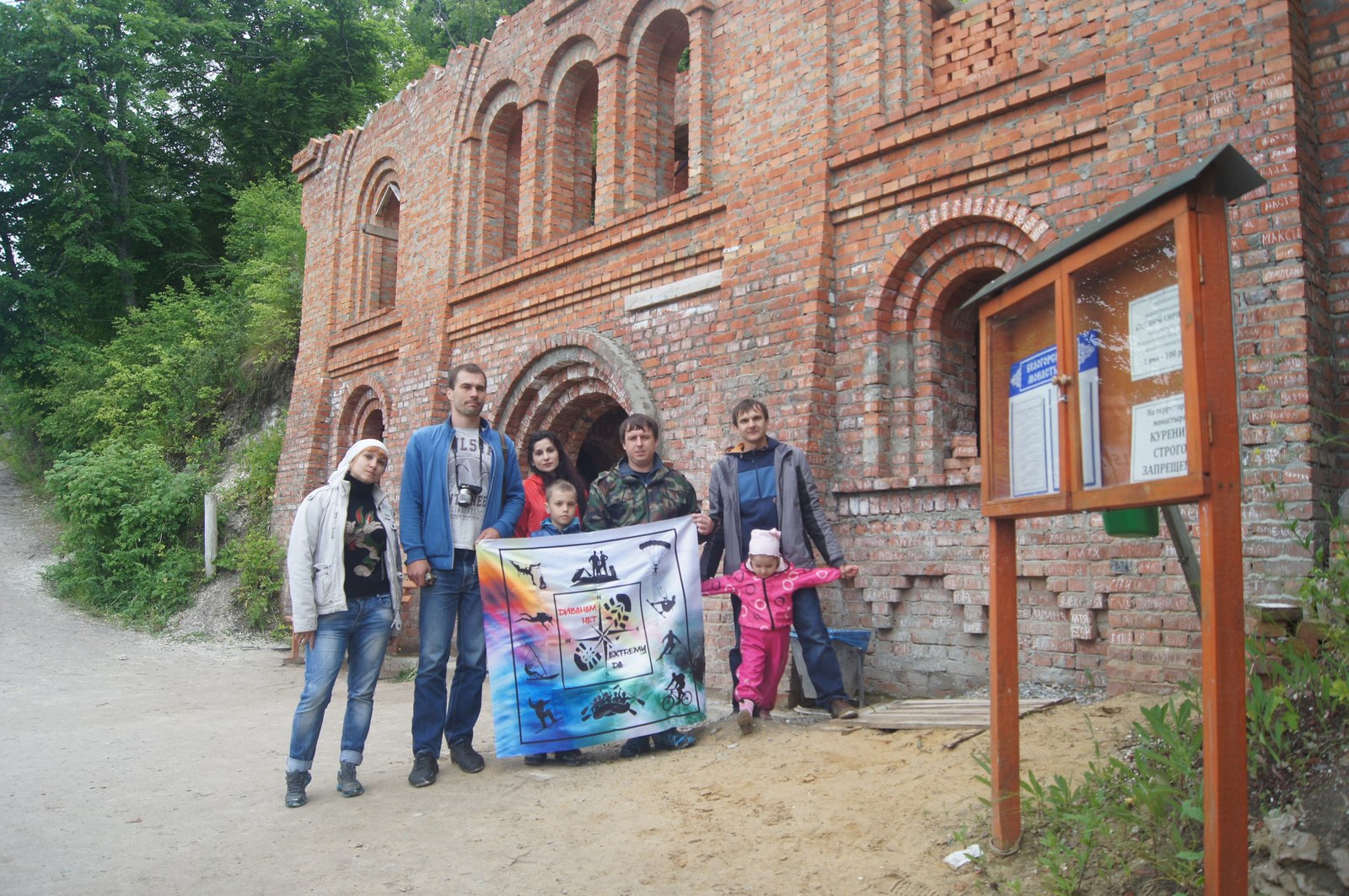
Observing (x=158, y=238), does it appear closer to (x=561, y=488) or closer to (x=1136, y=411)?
(x=561, y=488)

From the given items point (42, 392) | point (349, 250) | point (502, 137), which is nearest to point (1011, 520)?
point (502, 137)

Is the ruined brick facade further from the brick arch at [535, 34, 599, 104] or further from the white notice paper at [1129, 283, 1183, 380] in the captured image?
the white notice paper at [1129, 283, 1183, 380]

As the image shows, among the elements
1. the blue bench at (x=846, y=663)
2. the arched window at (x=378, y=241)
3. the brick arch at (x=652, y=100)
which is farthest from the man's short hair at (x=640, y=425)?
the arched window at (x=378, y=241)

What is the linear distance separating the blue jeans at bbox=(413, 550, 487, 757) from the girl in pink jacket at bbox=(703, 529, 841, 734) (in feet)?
4.86

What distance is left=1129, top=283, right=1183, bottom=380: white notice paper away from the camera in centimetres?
258

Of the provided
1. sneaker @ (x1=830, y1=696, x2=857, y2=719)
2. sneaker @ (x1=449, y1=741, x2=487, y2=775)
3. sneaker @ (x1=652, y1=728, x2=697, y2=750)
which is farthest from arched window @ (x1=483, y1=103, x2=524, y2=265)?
sneaker @ (x1=830, y1=696, x2=857, y2=719)

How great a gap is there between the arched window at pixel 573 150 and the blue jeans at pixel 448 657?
6.08 m

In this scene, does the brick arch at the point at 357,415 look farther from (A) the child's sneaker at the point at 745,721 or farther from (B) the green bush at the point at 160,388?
(A) the child's sneaker at the point at 745,721

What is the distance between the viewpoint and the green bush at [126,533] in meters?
14.3

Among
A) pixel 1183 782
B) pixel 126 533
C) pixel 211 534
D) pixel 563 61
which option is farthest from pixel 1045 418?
pixel 126 533

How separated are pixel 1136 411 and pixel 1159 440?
0.47ft

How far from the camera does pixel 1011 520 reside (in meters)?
3.46

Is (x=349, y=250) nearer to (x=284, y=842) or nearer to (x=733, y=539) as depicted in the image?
(x=733, y=539)

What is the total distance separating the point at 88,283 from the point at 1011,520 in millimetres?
25011
